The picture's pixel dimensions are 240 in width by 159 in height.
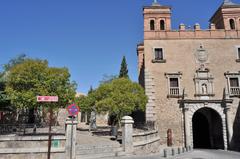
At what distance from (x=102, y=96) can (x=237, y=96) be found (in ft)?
44.1

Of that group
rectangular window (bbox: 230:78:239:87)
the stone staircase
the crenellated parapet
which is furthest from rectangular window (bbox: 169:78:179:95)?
the stone staircase

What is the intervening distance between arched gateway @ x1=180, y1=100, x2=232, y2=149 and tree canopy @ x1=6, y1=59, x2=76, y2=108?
1129cm

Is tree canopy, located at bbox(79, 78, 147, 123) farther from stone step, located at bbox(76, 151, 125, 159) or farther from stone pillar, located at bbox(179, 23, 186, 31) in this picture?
stone pillar, located at bbox(179, 23, 186, 31)

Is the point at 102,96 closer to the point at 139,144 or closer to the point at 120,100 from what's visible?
the point at 120,100

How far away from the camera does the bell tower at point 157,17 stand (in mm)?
22812

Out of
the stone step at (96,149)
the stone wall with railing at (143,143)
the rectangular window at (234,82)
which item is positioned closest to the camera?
the stone step at (96,149)

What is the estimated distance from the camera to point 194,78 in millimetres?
21188

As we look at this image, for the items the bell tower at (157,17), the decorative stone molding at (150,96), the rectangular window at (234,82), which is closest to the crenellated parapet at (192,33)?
the bell tower at (157,17)

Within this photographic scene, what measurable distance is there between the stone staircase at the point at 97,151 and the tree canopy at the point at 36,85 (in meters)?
5.42

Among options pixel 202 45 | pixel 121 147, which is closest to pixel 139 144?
pixel 121 147

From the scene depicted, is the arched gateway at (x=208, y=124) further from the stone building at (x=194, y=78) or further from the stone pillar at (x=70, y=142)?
the stone pillar at (x=70, y=142)

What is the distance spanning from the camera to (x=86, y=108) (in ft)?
74.3

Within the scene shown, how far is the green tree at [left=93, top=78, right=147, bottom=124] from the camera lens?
57.4 feet

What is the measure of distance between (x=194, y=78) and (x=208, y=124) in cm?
568
